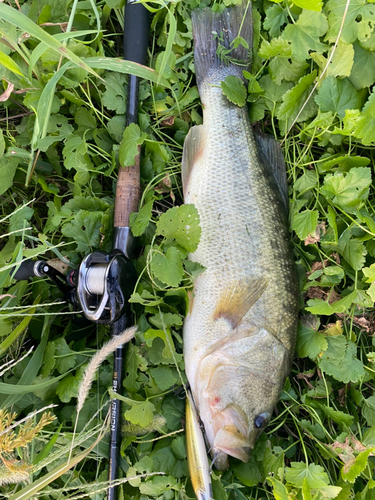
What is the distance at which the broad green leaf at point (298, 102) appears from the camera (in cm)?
206

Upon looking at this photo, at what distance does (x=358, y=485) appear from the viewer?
2117mm

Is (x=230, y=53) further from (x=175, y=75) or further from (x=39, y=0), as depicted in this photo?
(x=39, y=0)

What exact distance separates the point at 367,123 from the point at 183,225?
3.63 ft

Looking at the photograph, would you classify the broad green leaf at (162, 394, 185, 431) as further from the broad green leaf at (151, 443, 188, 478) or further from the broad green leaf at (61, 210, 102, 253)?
the broad green leaf at (61, 210, 102, 253)

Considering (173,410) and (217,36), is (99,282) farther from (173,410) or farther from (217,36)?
(217,36)

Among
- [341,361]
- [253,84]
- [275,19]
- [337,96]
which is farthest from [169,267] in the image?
[275,19]

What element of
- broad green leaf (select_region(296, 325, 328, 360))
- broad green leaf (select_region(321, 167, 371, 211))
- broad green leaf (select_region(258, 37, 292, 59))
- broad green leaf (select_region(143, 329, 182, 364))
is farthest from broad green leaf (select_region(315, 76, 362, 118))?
broad green leaf (select_region(143, 329, 182, 364))

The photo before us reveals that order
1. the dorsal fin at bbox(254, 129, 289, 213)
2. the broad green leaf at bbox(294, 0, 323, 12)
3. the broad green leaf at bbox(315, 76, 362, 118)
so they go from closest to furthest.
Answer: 1. the broad green leaf at bbox(294, 0, 323, 12)
2. the broad green leaf at bbox(315, 76, 362, 118)
3. the dorsal fin at bbox(254, 129, 289, 213)

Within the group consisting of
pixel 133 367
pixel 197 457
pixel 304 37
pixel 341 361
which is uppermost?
pixel 304 37

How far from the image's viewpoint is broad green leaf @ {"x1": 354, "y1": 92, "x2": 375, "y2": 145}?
1.90m

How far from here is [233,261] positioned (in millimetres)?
2035

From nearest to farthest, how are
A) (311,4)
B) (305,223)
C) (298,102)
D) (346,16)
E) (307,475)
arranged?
(311,4), (307,475), (346,16), (305,223), (298,102)

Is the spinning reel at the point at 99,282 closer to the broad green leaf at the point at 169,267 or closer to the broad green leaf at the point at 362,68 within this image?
the broad green leaf at the point at 169,267

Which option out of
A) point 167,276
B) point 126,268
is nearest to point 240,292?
point 167,276
